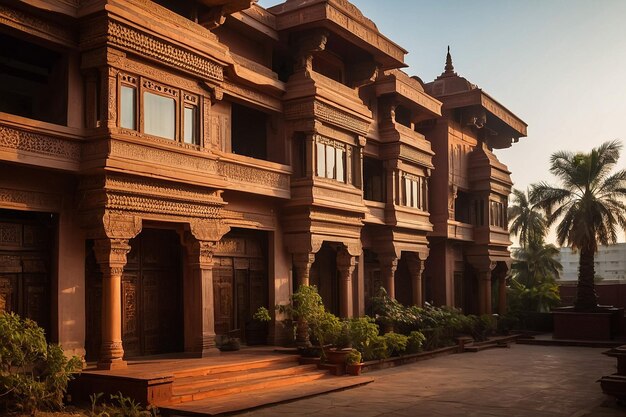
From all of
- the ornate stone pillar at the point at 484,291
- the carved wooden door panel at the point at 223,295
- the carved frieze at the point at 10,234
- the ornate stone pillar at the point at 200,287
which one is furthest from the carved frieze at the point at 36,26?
the ornate stone pillar at the point at 484,291

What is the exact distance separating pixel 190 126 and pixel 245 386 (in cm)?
565

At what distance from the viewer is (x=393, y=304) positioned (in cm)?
2167

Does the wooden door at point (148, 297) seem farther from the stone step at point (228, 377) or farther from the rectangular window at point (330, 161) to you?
the rectangular window at point (330, 161)

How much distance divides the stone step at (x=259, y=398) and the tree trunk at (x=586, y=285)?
621 inches

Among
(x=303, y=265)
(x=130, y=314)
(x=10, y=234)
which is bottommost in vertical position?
(x=130, y=314)

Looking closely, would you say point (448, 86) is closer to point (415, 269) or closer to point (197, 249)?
point (415, 269)

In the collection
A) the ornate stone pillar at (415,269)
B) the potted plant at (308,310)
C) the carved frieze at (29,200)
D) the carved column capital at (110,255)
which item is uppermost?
the carved frieze at (29,200)

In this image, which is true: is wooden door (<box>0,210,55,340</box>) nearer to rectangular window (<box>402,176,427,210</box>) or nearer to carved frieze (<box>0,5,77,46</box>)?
carved frieze (<box>0,5,77,46</box>)

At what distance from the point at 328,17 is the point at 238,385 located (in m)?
10.0

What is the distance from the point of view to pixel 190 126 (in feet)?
49.7

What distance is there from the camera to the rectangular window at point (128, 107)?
13.5 meters

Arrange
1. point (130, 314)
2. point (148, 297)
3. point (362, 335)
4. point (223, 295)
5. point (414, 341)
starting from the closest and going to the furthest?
point (130, 314)
point (148, 297)
point (362, 335)
point (223, 295)
point (414, 341)

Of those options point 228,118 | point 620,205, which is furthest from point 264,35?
point 620,205

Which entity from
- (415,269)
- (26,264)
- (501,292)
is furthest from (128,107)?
(501,292)
